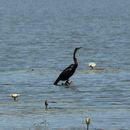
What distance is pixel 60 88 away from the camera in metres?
27.2

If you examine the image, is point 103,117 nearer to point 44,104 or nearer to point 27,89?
point 44,104

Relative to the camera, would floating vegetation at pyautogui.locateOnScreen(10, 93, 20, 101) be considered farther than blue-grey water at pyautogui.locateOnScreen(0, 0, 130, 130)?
Yes

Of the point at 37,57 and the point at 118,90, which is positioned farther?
the point at 37,57

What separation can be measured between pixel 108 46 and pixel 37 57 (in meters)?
7.60

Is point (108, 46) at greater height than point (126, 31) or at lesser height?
lesser

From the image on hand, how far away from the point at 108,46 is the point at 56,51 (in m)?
4.42

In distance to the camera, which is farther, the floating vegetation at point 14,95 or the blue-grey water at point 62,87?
the floating vegetation at point 14,95

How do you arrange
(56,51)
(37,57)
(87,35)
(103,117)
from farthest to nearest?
1. (87,35)
2. (56,51)
3. (37,57)
4. (103,117)

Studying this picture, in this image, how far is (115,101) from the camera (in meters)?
23.5

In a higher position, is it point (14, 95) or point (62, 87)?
point (62, 87)

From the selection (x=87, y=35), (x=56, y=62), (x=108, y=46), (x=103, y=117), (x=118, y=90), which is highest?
(x=87, y=35)

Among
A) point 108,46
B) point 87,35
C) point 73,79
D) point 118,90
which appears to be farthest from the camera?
point 87,35

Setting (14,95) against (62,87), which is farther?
(62,87)

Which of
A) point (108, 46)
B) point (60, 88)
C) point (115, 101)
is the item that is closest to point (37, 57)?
point (108, 46)
